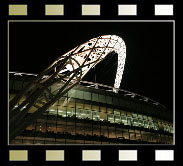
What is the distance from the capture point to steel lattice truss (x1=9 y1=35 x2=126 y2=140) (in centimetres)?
1309

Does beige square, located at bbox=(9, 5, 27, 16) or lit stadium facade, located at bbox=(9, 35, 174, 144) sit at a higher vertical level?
beige square, located at bbox=(9, 5, 27, 16)

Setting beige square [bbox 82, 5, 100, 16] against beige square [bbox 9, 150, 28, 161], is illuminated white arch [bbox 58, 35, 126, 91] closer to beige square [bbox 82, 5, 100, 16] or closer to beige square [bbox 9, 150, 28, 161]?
beige square [bbox 82, 5, 100, 16]

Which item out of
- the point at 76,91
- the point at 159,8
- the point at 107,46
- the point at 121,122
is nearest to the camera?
the point at 159,8

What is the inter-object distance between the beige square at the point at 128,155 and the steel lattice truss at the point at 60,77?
23.8ft

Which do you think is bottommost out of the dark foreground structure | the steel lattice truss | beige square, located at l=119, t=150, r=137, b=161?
the dark foreground structure

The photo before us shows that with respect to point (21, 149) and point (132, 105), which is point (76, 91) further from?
point (21, 149)

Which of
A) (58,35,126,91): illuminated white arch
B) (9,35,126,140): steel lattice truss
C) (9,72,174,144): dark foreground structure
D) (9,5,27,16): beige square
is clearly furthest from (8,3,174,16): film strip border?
(9,72,174,144): dark foreground structure

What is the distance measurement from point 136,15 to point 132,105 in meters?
36.4

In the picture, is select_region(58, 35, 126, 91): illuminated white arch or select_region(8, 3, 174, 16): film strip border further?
select_region(58, 35, 126, 91): illuminated white arch

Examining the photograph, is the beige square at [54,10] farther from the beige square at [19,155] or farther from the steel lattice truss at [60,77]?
the steel lattice truss at [60,77]

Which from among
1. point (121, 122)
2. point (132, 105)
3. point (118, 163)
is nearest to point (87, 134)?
point (121, 122)

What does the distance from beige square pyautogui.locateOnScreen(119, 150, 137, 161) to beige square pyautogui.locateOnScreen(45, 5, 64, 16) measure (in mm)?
3582

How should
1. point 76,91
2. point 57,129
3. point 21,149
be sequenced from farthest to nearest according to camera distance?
point 76,91, point 57,129, point 21,149
